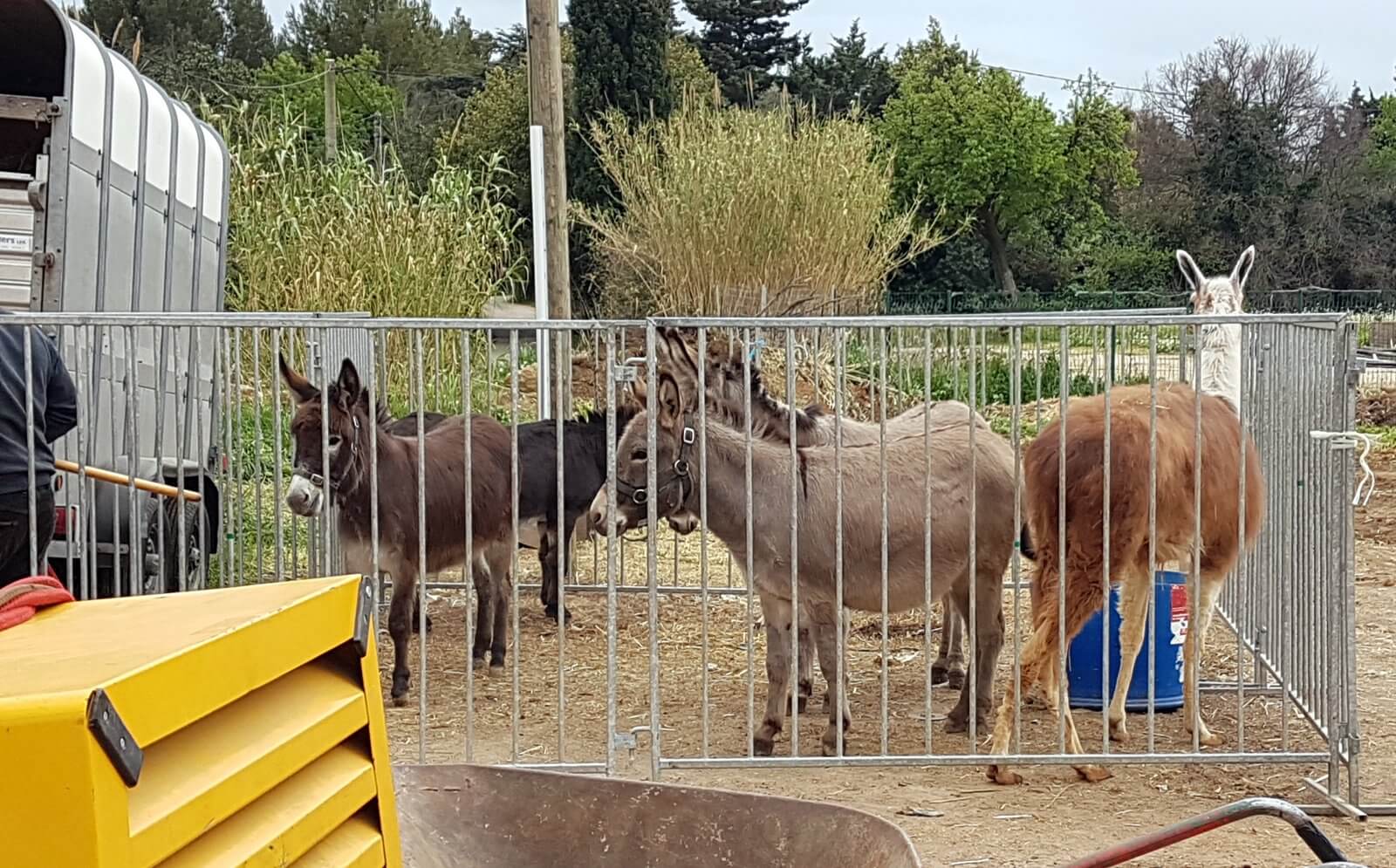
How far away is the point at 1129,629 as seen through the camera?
668 centimetres

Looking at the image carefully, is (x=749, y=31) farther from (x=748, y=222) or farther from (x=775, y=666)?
(x=775, y=666)

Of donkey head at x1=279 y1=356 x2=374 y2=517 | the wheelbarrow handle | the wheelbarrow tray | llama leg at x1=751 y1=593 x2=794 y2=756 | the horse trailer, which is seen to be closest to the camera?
the wheelbarrow handle

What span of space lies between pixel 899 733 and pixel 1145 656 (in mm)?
1311

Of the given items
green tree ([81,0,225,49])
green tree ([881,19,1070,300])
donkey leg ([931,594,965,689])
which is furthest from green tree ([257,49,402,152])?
donkey leg ([931,594,965,689])

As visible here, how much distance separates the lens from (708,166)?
18.6 m

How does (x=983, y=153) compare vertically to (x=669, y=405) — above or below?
above

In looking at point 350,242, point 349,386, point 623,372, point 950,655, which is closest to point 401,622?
point 349,386

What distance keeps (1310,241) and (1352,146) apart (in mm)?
7126

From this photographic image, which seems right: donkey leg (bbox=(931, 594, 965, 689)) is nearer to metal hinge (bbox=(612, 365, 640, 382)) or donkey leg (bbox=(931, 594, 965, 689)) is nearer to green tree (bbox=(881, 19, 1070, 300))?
metal hinge (bbox=(612, 365, 640, 382))

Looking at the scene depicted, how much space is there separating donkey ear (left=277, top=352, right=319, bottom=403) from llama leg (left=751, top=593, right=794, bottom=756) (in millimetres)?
2445

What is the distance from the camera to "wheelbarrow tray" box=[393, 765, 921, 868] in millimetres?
3043

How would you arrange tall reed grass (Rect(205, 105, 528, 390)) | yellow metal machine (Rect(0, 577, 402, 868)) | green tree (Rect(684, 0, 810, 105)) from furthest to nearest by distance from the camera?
green tree (Rect(684, 0, 810, 105)), tall reed grass (Rect(205, 105, 528, 390)), yellow metal machine (Rect(0, 577, 402, 868))

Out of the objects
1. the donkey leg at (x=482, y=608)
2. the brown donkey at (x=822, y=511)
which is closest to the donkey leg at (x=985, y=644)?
the brown donkey at (x=822, y=511)

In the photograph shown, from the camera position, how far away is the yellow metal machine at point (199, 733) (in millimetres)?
1750
